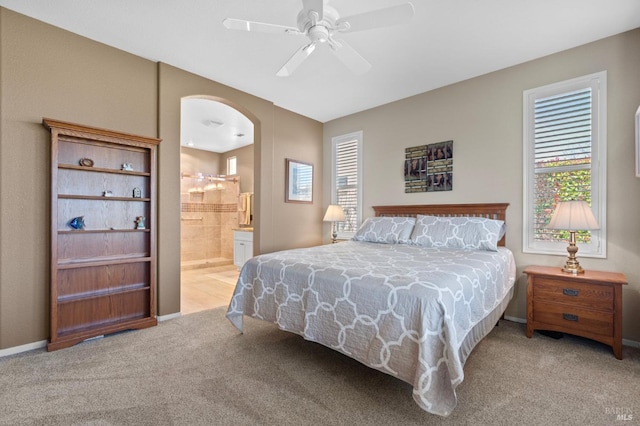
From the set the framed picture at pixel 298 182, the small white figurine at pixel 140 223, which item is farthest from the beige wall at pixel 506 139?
the small white figurine at pixel 140 223

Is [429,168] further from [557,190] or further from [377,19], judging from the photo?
[377,19]

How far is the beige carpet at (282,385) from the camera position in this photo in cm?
166

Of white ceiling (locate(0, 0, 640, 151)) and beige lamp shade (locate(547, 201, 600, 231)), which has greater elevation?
white ceiling (locate(0, 0, 640, 151))

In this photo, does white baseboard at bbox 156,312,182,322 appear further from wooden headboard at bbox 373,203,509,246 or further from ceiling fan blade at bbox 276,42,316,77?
wooden headboard at bbox 373,203,509,246

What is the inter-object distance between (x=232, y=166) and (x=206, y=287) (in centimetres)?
358

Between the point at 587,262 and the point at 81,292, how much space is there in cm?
471

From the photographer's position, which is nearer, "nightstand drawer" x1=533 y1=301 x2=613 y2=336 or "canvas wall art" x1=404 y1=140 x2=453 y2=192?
"nightstand drawer" x1=533 y1=301 x2=613 y2=336

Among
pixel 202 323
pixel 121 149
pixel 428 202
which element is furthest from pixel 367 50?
pixel 202 323

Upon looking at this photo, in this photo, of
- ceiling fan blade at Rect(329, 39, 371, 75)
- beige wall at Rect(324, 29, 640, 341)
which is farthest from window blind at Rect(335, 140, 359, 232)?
ceiling fan blade at Rect(329, 39, 371, 75)

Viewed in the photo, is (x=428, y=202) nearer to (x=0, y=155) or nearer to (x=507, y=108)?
(x=507, y=108)

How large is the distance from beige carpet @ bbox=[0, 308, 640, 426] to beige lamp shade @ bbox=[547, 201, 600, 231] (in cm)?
101

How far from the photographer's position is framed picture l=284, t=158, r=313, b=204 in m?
4.64

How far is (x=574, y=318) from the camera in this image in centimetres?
254

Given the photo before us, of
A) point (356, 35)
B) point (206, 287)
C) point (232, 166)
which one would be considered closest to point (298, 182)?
point (206, 287)
